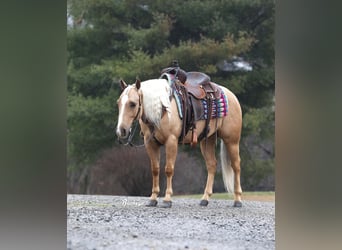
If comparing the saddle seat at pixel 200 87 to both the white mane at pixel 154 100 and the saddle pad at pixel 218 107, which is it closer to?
the saddle pad at pixel 218 107

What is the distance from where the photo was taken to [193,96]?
5836 mm

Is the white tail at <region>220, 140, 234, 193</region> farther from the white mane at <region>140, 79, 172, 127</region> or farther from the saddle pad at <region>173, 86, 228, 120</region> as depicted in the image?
the white mane at <region>140, 79, 172, 127</region>

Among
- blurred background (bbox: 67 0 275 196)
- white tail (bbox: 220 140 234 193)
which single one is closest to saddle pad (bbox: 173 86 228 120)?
white tail (bbox: 220 140 234 193)

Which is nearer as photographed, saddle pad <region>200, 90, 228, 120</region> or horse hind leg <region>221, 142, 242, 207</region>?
saddle pad <region>200, 90, 228, 120</region>

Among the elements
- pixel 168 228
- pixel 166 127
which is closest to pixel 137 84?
pixel 166 127

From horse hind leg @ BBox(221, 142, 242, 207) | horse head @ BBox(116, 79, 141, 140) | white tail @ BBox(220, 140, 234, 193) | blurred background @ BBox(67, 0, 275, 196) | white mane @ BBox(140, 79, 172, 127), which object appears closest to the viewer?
horse head @ BBox(116, 79, 141, 140)

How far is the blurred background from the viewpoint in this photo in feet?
32.6

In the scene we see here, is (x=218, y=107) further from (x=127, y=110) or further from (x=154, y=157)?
(x=127, y=110)

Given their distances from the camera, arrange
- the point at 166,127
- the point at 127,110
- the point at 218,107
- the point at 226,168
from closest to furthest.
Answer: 1. the point at 127,110
2. the point at 166,127
3. the point at 218,107
4. the point at 226,168

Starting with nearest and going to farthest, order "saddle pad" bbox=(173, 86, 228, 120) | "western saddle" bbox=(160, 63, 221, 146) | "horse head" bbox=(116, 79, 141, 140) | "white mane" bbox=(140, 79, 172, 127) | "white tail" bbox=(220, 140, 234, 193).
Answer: "horse head" bbox=(116, 79, 141, 140)
"white mane" bbox=(140, 79, 172, 127)
"western saddle" bbox=(160, 63, 221, 146)
"saddle pad" bbox=(173, 86, 228, 120)
"white tail" bbox=(220, 140, 234, 193)

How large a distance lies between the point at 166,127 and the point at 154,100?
0.99ft

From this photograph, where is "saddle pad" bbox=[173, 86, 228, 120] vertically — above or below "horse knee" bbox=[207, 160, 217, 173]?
above

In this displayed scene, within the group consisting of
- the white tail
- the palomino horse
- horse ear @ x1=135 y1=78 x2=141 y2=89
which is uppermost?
horse ear @ x1=135 y1=78 x2=141 y2=89
